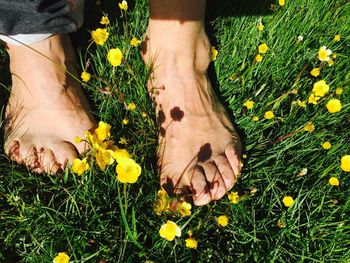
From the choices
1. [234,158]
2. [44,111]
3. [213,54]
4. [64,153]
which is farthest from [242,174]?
[44,111]

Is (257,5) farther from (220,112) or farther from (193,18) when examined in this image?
(220,112)

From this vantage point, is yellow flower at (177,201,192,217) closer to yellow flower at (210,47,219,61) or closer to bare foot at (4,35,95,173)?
bare foot at (4,35,95,173)

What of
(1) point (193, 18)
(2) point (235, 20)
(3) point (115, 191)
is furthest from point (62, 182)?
(2) point (235, 20)

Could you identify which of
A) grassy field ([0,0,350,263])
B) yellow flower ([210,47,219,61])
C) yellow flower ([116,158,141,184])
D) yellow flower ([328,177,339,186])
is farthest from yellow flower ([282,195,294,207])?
yellow flower ([210,47,219,61])

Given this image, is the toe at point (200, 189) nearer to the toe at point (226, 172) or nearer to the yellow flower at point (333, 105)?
the toe at point (226, 172)

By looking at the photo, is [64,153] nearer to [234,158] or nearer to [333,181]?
[234,158]

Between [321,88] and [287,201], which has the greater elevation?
[321,88]

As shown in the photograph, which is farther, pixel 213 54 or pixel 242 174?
pixel 213 54
